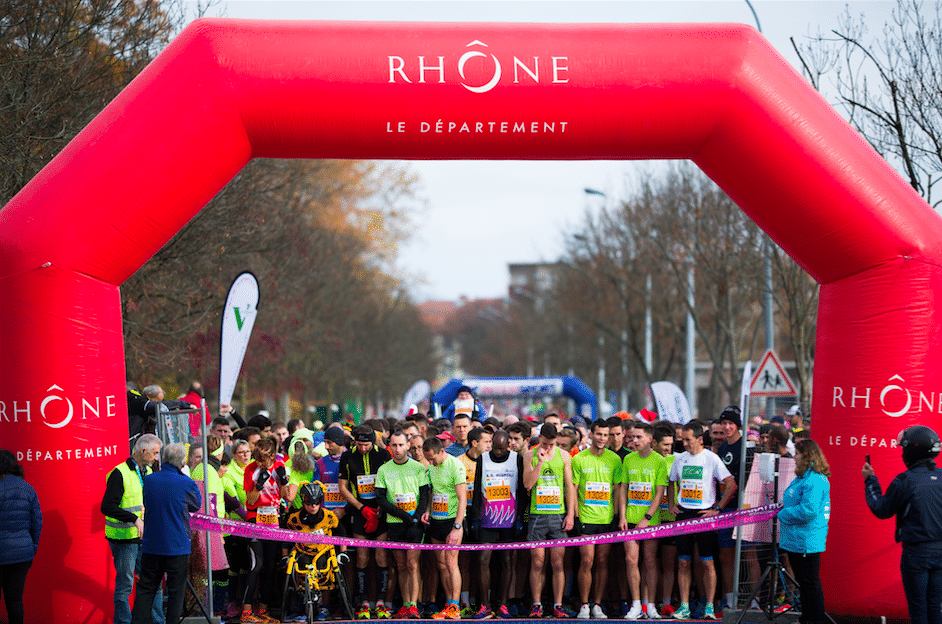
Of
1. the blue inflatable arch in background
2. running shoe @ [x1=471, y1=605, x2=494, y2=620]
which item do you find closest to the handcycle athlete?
running shoe @ [x1=471, y1=605, x2=494, y2=620]

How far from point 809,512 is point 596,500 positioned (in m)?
2.46

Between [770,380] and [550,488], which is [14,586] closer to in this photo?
[550,488]

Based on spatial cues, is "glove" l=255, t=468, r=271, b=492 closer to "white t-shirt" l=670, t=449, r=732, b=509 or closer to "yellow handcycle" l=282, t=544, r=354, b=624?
"yellow handcycle" l=282, t=544, r=354, b=624

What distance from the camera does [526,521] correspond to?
409 inches

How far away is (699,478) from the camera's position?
10055 millimetres

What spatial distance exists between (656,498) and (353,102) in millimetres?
4912

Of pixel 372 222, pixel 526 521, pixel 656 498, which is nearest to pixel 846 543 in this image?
pixel 656 498

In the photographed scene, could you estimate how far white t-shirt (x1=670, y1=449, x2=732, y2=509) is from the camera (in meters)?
10.0

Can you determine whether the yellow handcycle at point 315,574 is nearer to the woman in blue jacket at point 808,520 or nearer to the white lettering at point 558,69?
the woman in blue jacket at point 808,520

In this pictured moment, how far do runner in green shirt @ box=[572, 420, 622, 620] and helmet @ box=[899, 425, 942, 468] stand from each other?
3337mm

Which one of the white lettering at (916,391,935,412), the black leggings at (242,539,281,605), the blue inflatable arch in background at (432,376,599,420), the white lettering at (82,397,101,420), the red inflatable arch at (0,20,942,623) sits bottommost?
the black leggings at (242,539,281,605)

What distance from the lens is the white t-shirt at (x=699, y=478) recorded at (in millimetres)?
10047

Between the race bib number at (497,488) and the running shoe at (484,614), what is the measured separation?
1.10 metres

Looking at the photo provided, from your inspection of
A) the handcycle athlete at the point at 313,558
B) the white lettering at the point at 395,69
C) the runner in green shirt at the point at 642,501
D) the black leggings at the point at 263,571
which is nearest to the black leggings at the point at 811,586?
the runner in green shirt at the point at 642,501
